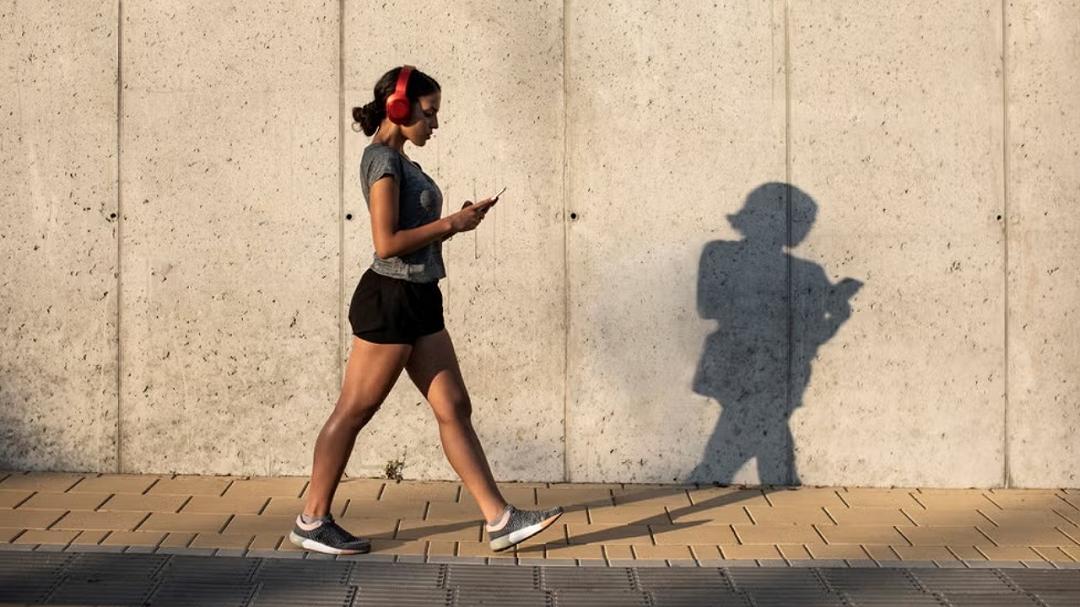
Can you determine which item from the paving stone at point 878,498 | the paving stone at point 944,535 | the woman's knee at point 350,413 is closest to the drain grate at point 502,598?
the woman's knee at point 350,413

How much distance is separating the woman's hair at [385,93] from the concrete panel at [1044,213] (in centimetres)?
287

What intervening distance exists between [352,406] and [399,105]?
1077 mm

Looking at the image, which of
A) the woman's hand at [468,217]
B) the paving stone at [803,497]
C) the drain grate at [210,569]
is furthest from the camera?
the paving stone at [803,497]

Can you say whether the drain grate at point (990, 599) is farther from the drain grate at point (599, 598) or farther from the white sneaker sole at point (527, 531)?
the white sneaker sole at point (527, 531)

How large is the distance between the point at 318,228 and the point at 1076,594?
140 inches

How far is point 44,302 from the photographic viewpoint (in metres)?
6.69

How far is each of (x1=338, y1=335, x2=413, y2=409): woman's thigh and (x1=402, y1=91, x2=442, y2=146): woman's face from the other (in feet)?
2.43

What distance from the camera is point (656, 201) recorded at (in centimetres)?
665

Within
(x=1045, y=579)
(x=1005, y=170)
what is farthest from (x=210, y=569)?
(x=1005, y=170)

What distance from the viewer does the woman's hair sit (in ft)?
17.0

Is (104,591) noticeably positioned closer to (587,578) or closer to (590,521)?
(587,578)

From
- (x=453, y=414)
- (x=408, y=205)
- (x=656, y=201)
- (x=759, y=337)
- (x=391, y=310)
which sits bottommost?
(x=453, y=414)

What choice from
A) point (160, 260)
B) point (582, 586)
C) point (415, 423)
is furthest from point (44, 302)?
point (582, 586)

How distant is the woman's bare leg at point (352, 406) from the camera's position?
5234 millimetres
